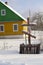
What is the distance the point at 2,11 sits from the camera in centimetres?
3173

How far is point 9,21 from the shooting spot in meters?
30.9

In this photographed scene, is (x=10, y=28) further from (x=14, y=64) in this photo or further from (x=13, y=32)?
(x=14, y=64)

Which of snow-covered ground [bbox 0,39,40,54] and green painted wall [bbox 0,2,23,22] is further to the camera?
green painted wall [bbox 0,2,23,22]

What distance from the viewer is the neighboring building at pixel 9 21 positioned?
30.3 meters

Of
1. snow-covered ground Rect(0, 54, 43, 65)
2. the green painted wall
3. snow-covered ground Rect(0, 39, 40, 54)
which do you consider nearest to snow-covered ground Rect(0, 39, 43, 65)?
snow-covered ground Rect(0, 54, 43, 65)

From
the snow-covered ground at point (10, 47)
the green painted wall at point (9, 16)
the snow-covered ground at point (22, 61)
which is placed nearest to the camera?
the snow-covered ground at point (22, 61)

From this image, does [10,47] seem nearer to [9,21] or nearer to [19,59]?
[19,59]

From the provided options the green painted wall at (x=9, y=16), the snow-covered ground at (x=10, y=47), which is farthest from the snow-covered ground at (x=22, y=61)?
the green painted wall at (x=9, y=16)

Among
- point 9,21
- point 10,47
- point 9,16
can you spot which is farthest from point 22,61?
point 9,16

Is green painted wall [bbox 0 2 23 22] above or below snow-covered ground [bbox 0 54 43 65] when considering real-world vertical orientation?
above

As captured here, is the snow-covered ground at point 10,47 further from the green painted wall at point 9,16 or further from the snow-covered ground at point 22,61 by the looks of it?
the green painted wall at point 9,16

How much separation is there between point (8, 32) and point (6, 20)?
176 centimetres

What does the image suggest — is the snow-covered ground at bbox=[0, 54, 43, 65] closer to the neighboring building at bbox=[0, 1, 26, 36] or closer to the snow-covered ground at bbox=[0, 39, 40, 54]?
the snow-covered ground at bbox=[0, 39, 40, 54]

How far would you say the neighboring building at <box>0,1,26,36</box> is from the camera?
99.5 feet
